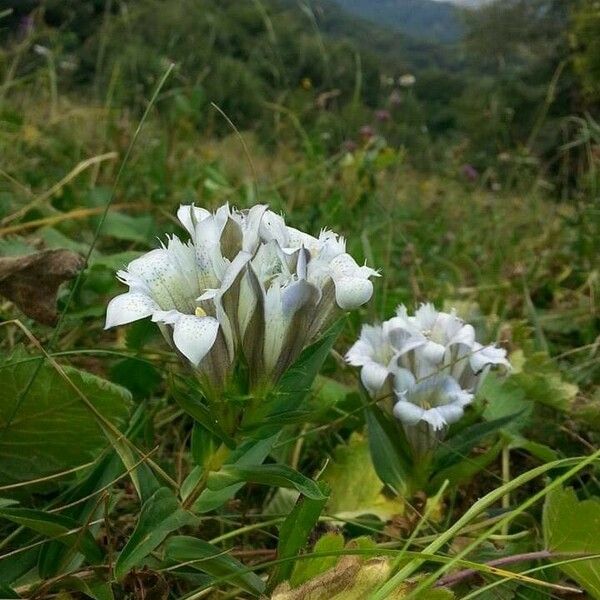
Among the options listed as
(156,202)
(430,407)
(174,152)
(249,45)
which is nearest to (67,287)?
(430,407)

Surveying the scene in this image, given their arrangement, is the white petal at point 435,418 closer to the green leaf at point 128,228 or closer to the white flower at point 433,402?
the white flower at point 433,402

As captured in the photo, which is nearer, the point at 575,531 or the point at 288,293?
the point at 288,293

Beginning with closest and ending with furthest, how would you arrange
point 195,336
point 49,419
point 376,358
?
point 195,336 < point 49,419 < point 376,358

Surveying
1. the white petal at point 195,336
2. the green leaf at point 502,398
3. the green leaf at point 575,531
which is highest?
the white petal at point 195,336

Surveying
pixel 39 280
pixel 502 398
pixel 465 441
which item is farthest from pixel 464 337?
pixel 39 280

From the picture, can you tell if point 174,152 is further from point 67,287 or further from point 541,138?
point 541,138

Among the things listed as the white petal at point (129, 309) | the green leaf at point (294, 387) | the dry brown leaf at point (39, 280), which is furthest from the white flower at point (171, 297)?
the dry brown leaf at point (39, 280)

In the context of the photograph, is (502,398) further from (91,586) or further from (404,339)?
(91,586)
